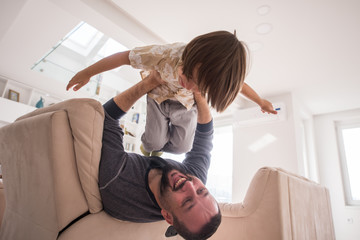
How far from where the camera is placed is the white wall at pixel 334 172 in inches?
157

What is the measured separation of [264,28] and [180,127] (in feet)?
7.00

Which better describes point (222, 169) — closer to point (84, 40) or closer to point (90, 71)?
point (84, 40)

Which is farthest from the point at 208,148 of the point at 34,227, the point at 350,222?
the point at 350,222

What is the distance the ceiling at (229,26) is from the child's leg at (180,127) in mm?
1759

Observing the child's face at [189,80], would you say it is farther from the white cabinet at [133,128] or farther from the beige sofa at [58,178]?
the white cabinet at [133,128]

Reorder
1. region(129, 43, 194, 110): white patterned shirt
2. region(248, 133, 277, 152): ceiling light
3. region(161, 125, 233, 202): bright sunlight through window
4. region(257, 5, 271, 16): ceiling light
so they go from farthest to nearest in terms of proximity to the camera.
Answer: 1. region(161, 125, 233, 202): bright sunlight through window
2. region(248, 133, 277, 152): ceiling light
3. region(257, 5, 271, 16): ceiling light
4. region(129, 43, 194, 110): white patterned shirt

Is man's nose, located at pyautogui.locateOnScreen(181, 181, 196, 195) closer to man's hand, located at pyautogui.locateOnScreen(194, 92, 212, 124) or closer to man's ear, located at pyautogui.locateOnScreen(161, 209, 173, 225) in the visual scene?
man's ear, located at pyautogui.locateOnScreen(161, 209, 173, 225)

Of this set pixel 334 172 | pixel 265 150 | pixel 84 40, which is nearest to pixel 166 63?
pixel 265 150

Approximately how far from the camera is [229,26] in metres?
2.85

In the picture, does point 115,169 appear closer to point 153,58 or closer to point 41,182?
point 41,182

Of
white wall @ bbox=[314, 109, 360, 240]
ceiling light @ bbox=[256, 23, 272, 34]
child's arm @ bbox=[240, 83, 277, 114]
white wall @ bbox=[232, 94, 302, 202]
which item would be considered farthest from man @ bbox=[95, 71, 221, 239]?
white wall @ bbox=[314, 109, 360, 240]

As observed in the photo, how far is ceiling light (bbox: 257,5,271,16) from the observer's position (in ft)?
8.23

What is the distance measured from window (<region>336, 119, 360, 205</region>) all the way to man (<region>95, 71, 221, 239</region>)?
4941 mm

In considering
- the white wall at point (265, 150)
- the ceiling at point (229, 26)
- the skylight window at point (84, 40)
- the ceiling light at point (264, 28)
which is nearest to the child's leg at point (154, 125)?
the ceiling at point (229, 26)
